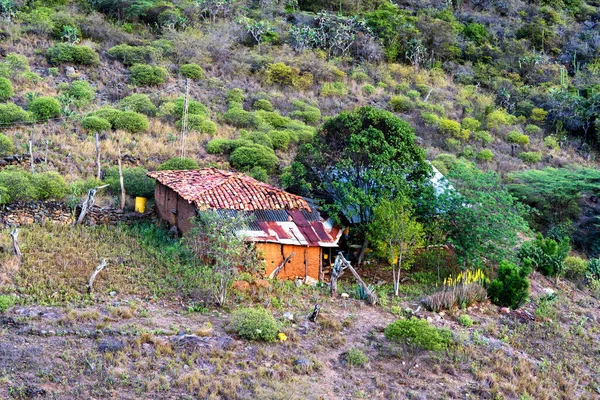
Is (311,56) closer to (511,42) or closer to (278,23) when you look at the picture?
(278,23)

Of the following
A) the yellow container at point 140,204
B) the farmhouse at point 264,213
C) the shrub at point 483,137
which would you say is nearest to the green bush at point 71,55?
the yellow container at point 140,204

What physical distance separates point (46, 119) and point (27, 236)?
10.3 metres

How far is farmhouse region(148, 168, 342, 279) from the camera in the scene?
49.7ft

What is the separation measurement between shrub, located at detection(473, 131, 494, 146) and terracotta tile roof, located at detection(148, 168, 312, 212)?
17942 mm

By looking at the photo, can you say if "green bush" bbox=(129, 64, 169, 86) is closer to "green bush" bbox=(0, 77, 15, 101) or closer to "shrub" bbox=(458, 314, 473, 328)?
"green bush" bbox=(0, 77, 15, 101)

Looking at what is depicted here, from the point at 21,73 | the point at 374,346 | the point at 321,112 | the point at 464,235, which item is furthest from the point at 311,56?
the point at 374,346

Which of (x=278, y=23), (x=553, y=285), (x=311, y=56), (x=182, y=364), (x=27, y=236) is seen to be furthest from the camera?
(x=278, y=23)

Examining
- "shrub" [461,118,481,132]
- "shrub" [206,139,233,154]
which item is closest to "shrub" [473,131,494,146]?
"shrub" [461,118,481,132]

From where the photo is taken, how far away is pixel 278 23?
40719 mm

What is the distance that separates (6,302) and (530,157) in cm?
2708

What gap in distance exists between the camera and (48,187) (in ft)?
55.5

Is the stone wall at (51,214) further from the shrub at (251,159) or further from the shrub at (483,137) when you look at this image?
the shrub at (483,137)

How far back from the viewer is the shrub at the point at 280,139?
1001 inches

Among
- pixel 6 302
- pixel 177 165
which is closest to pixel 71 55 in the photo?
pixel 177 165
